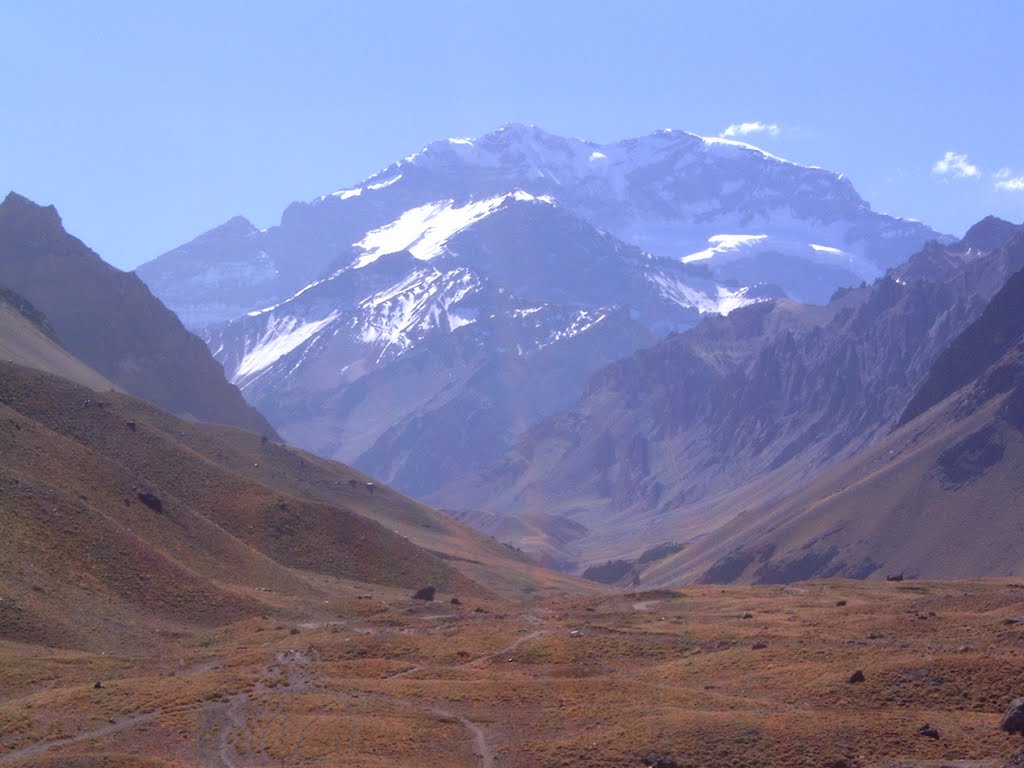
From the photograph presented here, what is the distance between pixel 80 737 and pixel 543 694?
2027cm

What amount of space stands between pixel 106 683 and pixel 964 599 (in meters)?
53.5

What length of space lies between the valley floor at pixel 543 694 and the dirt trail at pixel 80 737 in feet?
0.51

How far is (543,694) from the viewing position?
6322 centimetres

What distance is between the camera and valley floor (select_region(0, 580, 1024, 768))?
2096 inches

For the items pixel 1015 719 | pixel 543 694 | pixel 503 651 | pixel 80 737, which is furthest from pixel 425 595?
pixel 1015 719

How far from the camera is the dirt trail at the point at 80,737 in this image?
5413cm

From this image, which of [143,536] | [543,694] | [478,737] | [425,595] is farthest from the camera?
[425,595]

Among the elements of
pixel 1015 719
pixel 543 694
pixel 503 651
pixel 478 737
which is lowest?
pixel 1015 719

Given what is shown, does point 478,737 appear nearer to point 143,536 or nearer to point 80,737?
point 80,737

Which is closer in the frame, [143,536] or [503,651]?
[503,651]

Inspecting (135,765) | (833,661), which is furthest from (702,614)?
(135,765)

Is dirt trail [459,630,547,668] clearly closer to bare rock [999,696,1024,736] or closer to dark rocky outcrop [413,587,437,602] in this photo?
bare rock [999,696,1024,736]

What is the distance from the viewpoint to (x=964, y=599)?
291 feet

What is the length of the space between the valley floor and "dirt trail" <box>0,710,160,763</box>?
0.16 meters
